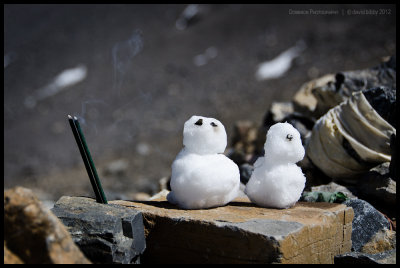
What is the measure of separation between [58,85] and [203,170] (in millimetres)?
11121

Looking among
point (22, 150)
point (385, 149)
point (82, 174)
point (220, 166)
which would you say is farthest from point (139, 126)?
point (220, 166)

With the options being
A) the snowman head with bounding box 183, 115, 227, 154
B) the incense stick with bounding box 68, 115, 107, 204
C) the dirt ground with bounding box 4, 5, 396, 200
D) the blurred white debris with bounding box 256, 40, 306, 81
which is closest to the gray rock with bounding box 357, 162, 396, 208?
the snowman head with bounding box 183, 115, 227, 154

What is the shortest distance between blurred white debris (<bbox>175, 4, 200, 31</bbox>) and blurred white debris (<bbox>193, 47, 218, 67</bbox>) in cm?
148

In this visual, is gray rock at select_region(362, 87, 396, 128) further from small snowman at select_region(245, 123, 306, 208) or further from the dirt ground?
the dirt ground

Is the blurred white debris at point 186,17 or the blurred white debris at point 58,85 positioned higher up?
the blurred white debris at point 186,17

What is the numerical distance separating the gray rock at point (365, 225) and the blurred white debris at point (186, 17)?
1190 cm

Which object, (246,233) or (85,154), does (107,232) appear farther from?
(246,233)

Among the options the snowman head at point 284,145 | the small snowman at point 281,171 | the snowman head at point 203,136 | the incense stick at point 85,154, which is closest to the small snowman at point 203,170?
the snowman head at point 203,136

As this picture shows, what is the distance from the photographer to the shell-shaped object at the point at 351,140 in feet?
15.6

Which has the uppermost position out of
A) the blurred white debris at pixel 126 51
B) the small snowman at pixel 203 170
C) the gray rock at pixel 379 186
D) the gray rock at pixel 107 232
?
the blurred white debris at pixel 126 51

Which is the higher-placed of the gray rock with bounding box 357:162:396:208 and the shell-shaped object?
the shell-shaped object

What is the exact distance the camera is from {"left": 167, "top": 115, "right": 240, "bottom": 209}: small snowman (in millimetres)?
3320

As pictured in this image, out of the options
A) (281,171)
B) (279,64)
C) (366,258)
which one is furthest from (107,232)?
(279,64)

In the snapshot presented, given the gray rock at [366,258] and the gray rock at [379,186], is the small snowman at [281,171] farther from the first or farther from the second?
the gray rock at [379,186]
